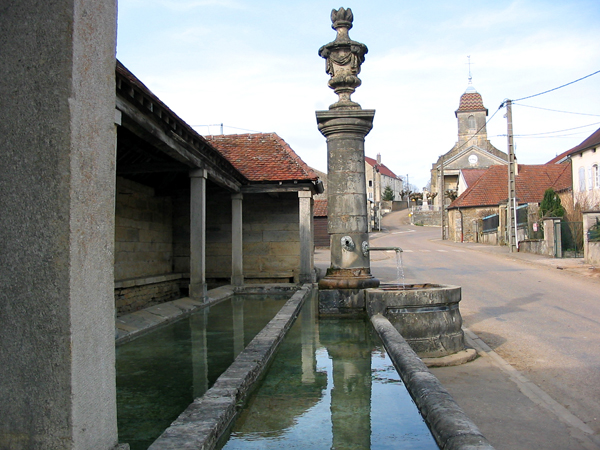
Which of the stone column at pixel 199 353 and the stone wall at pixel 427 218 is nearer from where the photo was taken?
the stone column at pixel 199 353

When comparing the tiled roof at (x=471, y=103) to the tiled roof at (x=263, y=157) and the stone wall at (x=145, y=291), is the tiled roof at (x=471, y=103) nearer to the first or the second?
the tiled roof at (x=263, y=157)

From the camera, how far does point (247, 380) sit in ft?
12.8

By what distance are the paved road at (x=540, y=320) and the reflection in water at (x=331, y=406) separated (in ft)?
6.66

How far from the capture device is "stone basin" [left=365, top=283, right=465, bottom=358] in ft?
22.4

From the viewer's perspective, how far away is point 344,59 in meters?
8.21

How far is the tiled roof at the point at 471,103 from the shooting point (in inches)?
2516

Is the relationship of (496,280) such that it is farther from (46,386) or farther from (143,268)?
(46,386)

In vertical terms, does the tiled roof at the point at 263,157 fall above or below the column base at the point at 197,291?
above

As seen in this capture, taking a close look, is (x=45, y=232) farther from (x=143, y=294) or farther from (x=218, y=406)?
(x=143, y=294)

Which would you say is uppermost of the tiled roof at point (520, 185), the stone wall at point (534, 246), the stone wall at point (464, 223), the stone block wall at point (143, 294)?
the tiled roof at point (520, 185)

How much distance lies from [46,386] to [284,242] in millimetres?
13692

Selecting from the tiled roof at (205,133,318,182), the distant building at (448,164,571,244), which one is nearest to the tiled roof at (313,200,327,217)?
the distant building at (448,164,571,244)

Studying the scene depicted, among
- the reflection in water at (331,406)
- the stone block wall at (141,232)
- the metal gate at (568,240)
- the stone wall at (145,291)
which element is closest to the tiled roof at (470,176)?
the metal gate at (568,240)

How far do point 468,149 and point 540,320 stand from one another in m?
53.1
